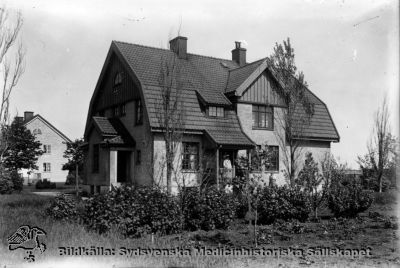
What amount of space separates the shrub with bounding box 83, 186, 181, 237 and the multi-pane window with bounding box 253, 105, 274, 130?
14515 millimetres

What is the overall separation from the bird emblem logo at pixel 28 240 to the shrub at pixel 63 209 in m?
2.22

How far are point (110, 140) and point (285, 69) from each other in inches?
395

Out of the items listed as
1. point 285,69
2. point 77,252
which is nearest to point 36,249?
point 77,252

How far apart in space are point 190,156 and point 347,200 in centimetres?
933

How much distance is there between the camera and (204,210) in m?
12.8

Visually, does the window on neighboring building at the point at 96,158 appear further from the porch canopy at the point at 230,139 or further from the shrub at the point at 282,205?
the shrub at the point at 282,205

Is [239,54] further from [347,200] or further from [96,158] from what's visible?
[347,200]

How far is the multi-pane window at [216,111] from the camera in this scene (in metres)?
24.2

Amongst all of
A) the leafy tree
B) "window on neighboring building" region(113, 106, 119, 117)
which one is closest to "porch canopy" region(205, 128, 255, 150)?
"window on neighboring building" region(113, 106, 119, 117)

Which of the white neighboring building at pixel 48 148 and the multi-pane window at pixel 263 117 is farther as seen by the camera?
the white neighboring building at pixel 48 148

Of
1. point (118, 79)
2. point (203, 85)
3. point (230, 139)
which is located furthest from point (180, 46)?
point (230, 139)

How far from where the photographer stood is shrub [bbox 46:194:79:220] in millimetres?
12164

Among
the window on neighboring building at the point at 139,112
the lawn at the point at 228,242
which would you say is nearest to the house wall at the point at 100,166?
the window on neighboring building at the point at 139,112

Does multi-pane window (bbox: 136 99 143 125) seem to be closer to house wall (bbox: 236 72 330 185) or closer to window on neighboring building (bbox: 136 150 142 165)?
window on neighboring building (bbox: 136 150 142 165)
